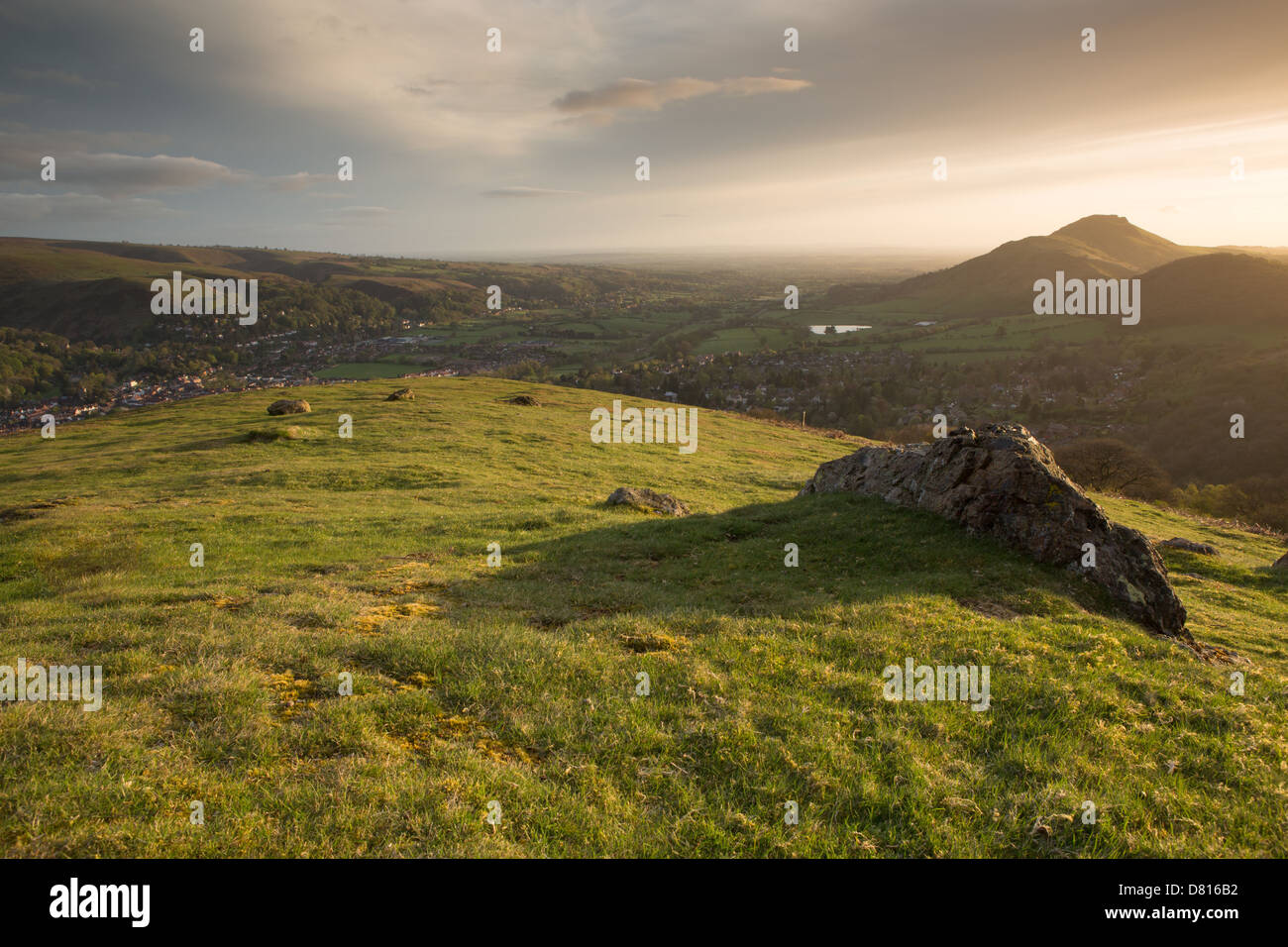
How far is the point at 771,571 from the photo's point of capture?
58.7 feet

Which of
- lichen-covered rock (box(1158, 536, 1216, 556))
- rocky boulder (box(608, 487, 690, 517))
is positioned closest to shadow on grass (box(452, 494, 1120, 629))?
rocky boulder (box(608, 487, 690, 517))

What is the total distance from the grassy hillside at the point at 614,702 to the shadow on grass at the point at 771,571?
0.42ft

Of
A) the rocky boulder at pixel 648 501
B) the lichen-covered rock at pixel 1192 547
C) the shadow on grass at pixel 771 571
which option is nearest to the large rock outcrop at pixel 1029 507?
the shadow on grass at pixel 771 571

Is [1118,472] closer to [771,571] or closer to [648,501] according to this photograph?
[648,501]

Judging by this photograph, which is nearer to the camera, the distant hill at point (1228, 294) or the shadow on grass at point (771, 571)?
the shadow on grass at point (771, 571)

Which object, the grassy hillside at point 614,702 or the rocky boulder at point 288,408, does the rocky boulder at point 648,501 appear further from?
the rocky boulder at point 288,408

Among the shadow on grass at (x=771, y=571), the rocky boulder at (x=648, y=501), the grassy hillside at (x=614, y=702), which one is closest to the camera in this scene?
the grassy hillside at (x=614, y=702)

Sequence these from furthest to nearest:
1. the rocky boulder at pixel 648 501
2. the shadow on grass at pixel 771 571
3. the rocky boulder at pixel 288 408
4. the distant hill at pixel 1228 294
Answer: the distant hill at pixel 1228 294 < the rocky boulder at pixel 288 408 < the rocky boulder at pixel 648 501 < the shadow on grass at pixel 771 571

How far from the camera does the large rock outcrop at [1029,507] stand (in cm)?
1595

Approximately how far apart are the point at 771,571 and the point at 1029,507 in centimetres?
811

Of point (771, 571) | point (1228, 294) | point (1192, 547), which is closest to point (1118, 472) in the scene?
point (1192, 547)

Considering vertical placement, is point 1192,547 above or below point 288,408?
below
